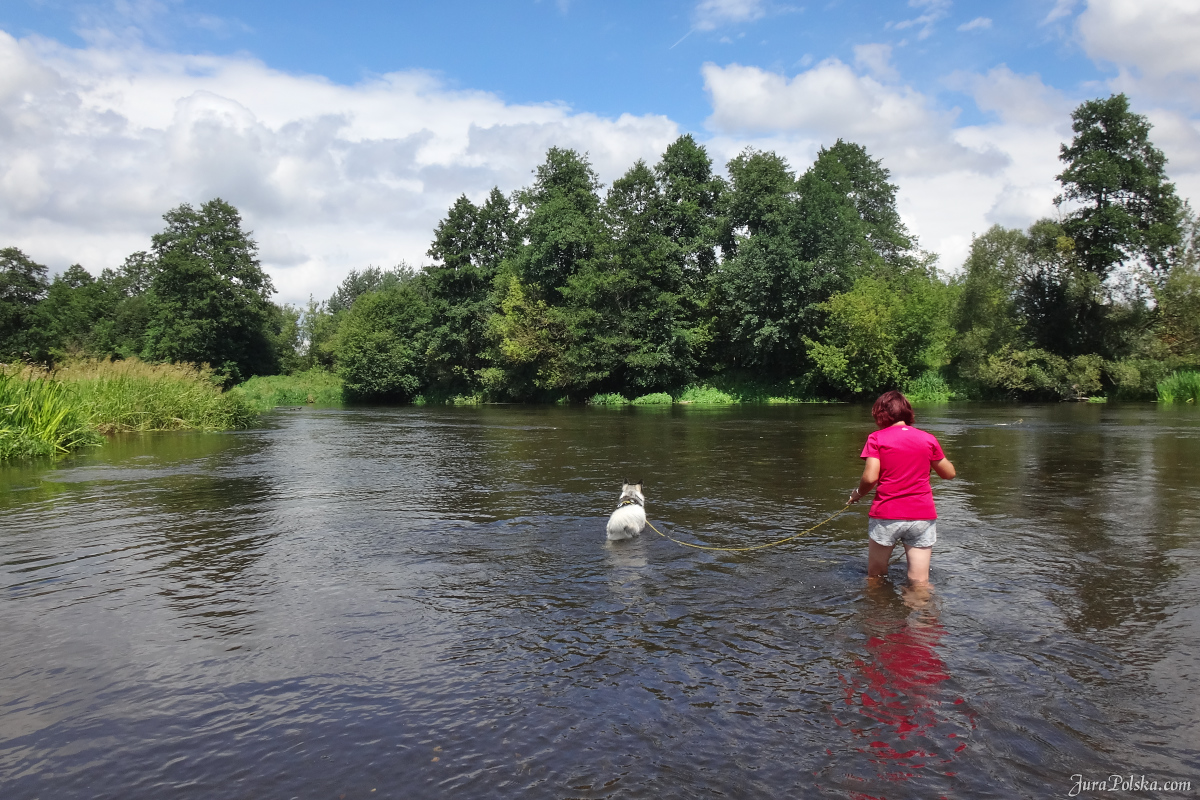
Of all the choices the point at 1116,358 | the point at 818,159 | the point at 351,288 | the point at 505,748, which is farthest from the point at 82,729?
the point at 351,288

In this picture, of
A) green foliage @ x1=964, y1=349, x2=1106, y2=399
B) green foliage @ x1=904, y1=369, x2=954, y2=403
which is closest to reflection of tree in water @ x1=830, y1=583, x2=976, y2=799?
green foliage @ x1=964, y1=349, x2=1106, y2=399

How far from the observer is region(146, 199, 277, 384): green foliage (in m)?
70.8

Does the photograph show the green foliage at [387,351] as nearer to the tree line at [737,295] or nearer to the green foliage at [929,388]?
the tree line at [737,295]

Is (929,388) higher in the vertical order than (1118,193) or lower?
lower

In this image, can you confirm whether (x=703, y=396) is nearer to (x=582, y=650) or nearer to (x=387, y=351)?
(x=387, y=351)

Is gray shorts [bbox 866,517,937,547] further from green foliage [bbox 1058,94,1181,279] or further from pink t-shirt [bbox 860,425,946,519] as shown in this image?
green foliage [bbox 1058,94,1181,279]

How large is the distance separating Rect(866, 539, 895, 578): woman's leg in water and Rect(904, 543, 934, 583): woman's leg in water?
0.22 metres

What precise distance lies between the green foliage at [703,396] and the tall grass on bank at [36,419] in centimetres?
4369

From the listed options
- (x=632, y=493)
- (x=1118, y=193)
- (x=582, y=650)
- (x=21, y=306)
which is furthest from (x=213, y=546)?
(x=21, y=306)

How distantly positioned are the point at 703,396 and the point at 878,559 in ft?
Result: 175

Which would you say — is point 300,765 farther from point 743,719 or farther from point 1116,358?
point 1116,358

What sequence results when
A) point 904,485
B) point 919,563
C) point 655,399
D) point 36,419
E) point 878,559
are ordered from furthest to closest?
1. point 655,399
2. point 36,419
3. point 878,559
4. point 919,563
5. point 904,485

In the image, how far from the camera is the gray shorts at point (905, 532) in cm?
747

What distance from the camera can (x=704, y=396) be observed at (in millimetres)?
60812
